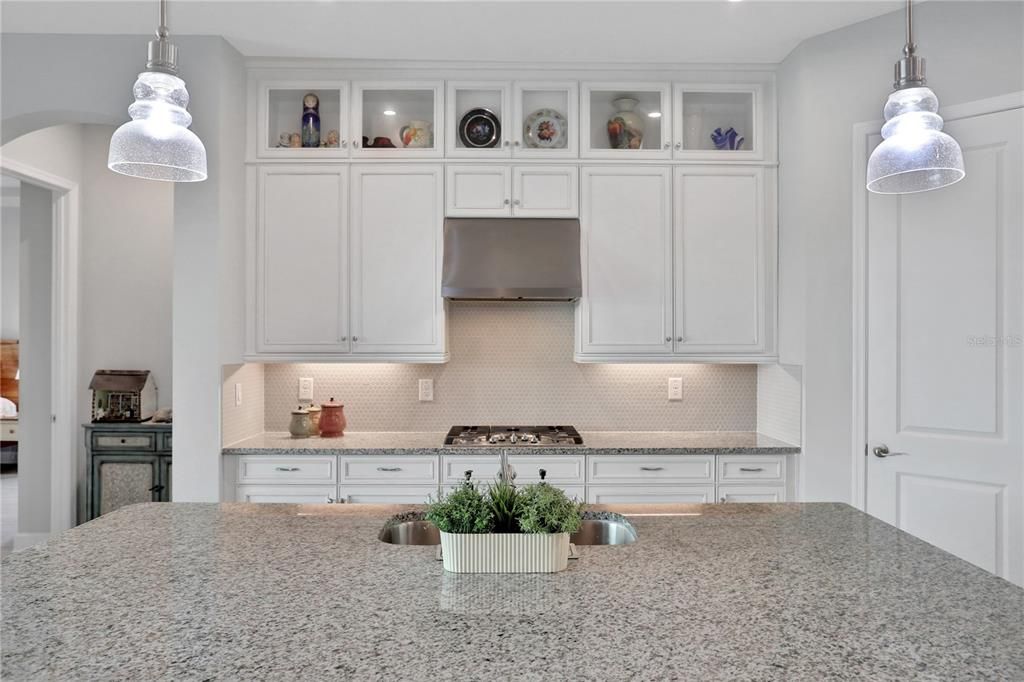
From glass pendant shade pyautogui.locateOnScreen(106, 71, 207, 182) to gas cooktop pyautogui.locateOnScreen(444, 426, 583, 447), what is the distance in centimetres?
199

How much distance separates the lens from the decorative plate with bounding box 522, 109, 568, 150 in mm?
3455

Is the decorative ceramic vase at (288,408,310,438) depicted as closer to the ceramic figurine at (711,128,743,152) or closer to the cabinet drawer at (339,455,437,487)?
the cabinet drawer at (339,455,437,487)

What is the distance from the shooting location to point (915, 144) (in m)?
1.52

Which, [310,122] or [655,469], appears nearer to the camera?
[655,469]

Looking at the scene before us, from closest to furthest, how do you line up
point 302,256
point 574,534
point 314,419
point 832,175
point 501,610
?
point 501,610 → point 574,534 → point 832,175 → point 302,256 → point 314,419

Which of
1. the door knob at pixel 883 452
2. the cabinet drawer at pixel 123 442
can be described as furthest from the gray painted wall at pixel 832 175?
the cabinet drawer at pixel 123 442

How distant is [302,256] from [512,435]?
4.60ft

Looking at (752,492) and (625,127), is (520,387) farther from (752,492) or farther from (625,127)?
→ (625,127)

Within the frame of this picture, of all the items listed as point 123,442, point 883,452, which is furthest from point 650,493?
point 123,442

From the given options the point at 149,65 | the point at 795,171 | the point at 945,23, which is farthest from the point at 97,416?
the point at 945,23

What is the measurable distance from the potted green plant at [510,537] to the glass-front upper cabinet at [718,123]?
247cm

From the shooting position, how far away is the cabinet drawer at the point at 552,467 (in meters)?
3.22

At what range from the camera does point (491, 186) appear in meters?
3.39

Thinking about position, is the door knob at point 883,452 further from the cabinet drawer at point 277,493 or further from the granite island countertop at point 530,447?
the cabinet drawer at point 277,493
